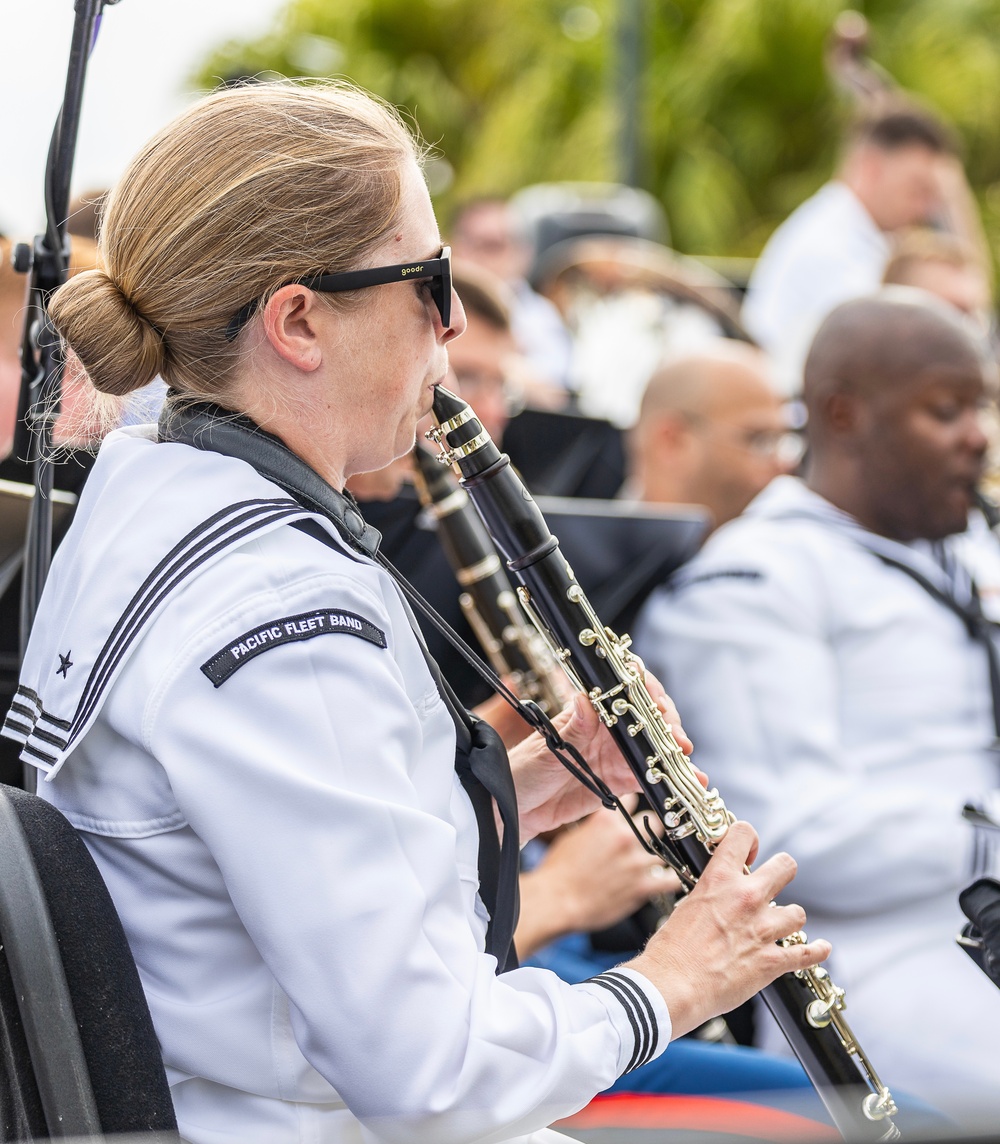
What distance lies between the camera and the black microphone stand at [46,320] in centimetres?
164

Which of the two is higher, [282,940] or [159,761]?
[159,761]

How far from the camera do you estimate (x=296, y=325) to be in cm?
133

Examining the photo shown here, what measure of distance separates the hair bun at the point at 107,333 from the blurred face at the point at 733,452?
108 inches

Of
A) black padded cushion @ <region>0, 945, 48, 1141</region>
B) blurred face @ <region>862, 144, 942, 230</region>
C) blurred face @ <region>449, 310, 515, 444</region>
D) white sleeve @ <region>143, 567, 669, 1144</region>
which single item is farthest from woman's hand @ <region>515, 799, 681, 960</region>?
blurred face @ <region>862, 144, 942, 230</region>

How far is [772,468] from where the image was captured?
13.0 ft

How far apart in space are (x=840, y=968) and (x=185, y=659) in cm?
170

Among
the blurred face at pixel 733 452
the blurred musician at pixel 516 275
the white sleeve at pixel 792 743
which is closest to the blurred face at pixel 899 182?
the blurred musician at pixel 516 275

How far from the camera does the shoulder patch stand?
45.3 inches

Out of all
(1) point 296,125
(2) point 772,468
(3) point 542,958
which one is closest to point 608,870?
(3) point 542,958

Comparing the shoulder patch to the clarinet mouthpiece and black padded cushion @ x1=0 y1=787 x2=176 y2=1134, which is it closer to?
black padded cushion @ x1=0 y1=787 x2=176 y2=1134

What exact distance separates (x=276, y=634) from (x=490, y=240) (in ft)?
20.7

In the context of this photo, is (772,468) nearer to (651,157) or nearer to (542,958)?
(542,958)

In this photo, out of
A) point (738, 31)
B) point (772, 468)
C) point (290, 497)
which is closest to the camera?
point (290, 497)

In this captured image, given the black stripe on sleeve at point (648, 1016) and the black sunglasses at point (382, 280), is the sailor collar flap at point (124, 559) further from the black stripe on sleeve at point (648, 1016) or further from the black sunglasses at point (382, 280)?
the black stripe on sleeve at point (648, 1016)
